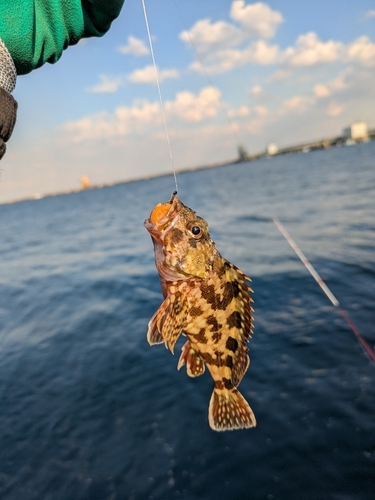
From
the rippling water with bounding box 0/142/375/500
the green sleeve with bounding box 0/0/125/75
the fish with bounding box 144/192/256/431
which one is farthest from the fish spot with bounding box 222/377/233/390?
the green sleeve with bounding box 0/0/125/75

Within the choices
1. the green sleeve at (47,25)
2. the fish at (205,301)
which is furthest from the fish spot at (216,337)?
the green sleeve at (47,25)

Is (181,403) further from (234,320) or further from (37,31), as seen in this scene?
(37,31)

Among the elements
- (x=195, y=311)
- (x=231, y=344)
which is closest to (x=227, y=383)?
(x=231, y=344)

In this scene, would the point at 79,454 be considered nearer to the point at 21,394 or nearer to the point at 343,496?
the point at 21,394

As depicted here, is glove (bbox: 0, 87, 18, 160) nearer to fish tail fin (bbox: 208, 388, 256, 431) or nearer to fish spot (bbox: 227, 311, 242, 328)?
fish spot (bbox: 227, 311, 242, 328)

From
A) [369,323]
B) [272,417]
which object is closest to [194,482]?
[272,417]

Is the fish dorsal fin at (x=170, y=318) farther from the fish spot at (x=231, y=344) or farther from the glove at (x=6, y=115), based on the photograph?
the glove at (x=6, y=115)
